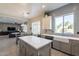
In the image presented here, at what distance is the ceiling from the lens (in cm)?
151

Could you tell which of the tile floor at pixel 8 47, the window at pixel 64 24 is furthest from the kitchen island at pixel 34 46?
the window at pixel 64 24

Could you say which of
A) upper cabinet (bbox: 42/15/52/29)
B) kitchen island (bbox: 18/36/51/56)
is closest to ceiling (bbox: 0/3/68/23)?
upper cabinet (bbox: 42/15/52/29)

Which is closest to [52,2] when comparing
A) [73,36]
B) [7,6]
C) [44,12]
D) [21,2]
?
[44,12]

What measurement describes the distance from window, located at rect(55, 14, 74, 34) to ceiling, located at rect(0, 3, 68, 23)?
34cm

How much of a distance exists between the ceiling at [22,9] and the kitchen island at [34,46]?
17.8 inches

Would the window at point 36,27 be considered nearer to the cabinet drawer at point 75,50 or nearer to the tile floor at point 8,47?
the tile floor at point 8,47

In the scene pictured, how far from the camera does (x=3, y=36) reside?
159 centimetres

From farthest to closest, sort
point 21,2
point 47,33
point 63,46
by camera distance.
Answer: point 63,46 < point 47,33 < point 21,2

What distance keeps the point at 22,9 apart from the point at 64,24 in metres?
0.96

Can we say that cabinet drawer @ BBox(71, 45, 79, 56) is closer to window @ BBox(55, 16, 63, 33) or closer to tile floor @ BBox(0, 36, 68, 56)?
tile floor @ BBox(0, 36, 68, 56)

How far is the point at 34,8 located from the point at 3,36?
0.84 meters

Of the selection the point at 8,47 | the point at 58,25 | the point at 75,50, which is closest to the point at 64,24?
the point at 58,25

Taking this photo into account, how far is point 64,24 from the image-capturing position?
1.77 m

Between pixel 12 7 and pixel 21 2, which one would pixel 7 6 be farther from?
pixel 21 2
